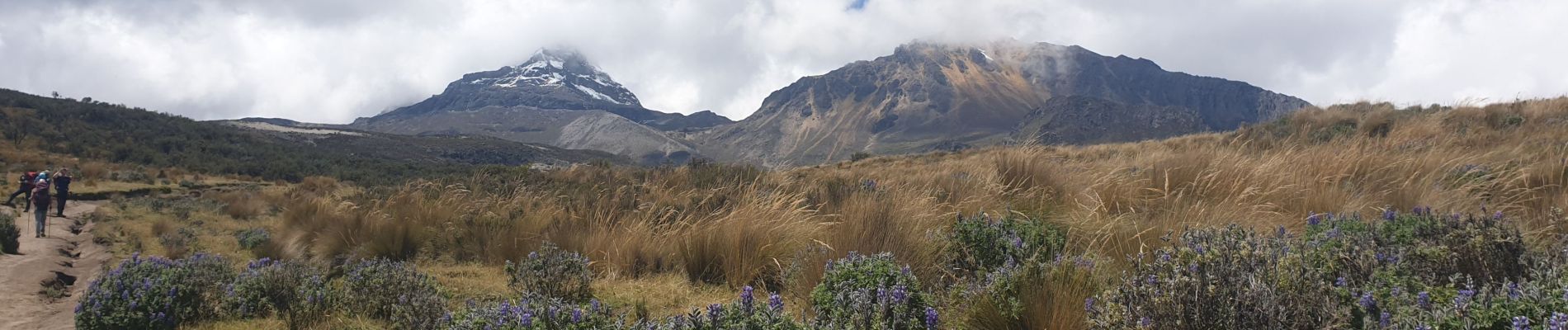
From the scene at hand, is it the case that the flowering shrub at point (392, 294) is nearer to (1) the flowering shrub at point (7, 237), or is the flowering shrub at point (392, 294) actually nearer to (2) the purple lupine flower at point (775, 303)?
(2) the purple lupine flower at point (775, 303)

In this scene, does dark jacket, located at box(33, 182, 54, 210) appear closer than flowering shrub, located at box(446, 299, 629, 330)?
No

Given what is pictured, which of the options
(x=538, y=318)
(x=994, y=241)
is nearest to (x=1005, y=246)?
(x=994, y=241)

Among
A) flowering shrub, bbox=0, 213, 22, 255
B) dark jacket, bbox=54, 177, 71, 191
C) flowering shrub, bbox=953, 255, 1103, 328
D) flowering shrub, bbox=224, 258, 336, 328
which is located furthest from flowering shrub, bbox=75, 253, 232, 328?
dark jacket, bbox=54, 177, 71, 191

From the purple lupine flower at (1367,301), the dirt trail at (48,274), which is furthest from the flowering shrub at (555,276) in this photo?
the dirt trail at (48,274)

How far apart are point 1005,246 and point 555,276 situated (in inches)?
95.1

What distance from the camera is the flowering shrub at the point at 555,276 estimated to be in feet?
12.4

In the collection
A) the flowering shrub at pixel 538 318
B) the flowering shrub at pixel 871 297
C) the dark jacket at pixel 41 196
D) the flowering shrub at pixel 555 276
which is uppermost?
the flowering shrub at pixel 871 297

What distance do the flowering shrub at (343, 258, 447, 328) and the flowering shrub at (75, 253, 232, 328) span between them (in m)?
1.02

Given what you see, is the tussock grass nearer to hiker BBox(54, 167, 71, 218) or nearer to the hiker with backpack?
the hiker with backpack

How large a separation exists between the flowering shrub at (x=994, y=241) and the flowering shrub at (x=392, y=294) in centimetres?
265

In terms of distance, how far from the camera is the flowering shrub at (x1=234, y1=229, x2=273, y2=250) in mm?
8884

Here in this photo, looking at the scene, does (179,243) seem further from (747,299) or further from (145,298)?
(747,299)

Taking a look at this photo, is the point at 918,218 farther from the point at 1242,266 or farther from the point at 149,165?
the point at 149,165

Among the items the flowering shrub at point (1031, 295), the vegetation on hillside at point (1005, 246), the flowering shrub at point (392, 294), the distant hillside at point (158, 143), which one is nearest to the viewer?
the vegetation on hillside at point (1005, 246)
